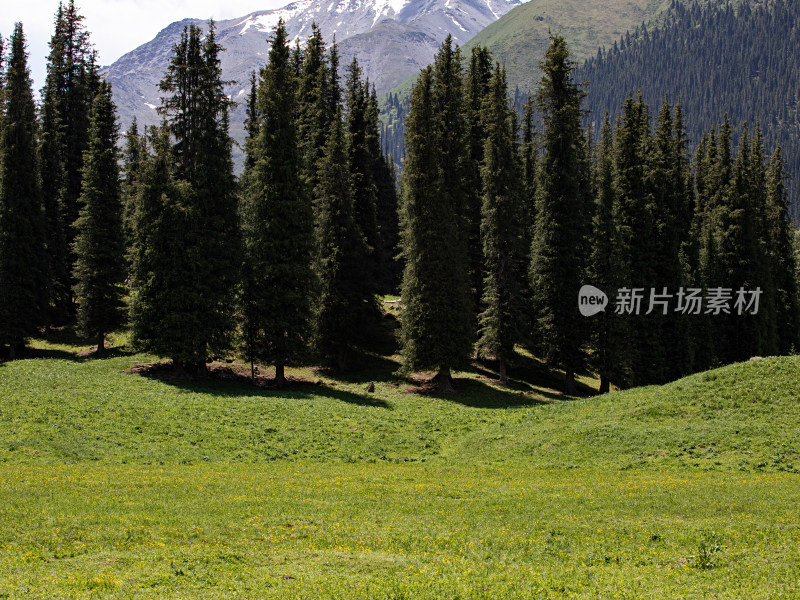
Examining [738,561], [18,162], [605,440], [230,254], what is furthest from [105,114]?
[738,561]

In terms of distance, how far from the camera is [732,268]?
60.2 metres

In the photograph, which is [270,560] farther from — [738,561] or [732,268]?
[732,268]

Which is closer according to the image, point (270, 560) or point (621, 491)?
point (270, 560)

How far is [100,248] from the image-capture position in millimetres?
46500

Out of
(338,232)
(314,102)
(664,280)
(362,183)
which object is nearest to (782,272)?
(664,280)

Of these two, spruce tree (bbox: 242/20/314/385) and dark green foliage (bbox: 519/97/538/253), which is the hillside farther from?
dark green foliage (bbox: 519/97/538/253)

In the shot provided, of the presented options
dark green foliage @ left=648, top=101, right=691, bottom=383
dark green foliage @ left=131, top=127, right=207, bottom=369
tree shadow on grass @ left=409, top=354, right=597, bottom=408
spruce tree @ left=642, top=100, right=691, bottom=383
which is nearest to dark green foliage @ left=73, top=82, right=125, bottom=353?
dark green foliage @ left=131, top=127, right=207, bottom=369

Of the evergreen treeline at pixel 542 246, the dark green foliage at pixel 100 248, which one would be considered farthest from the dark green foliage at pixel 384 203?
the dark green foliage at pixel 100 248

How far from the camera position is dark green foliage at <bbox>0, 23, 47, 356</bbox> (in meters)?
45.7

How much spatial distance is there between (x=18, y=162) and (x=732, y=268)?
65.0 metres

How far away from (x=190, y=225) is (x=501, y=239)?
22.4m

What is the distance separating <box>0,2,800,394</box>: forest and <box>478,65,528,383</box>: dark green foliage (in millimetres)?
168

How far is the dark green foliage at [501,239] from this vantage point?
1791 inches

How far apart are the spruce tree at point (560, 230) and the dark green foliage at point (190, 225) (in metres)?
22.9
